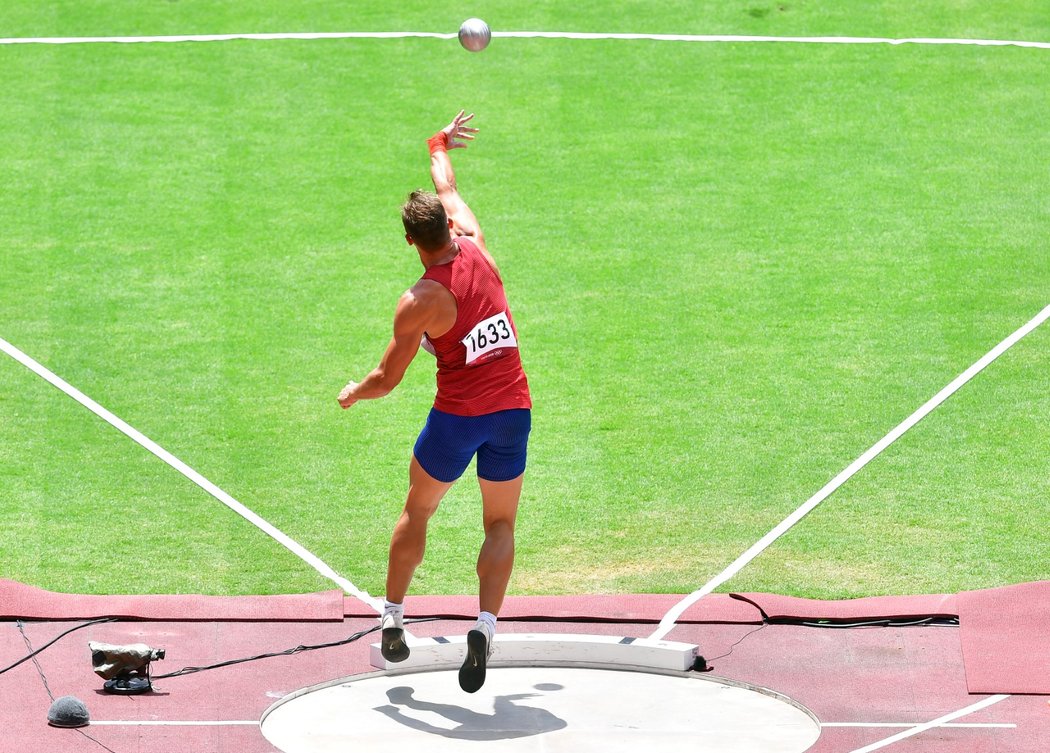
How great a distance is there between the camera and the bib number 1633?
275 inches

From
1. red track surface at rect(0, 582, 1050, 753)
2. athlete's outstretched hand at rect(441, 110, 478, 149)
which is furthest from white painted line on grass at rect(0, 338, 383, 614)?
athlete's outstretched hand at rect(441, 110, 478, 149)

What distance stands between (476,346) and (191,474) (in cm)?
319

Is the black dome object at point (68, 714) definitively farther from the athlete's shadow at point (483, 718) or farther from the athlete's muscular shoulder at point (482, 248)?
the athlete's muscular shoulder at point (482, 248)

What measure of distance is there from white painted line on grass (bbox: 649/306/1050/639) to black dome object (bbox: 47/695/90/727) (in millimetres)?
2644

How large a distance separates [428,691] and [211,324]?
196 inches

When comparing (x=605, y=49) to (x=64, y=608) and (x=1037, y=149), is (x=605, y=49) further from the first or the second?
(x=64, y=608)

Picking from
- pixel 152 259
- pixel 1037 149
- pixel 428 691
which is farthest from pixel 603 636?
pixel 1037 149

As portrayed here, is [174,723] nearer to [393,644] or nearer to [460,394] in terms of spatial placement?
[393,644]

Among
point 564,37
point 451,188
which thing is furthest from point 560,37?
point 451,188

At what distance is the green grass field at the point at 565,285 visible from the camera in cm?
932

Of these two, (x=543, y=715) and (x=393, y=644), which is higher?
(x=393, y=644)

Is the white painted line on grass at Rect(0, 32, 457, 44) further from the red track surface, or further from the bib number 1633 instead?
the bib number 1633

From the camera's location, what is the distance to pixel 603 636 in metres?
7.87

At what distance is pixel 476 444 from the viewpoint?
7.14m
